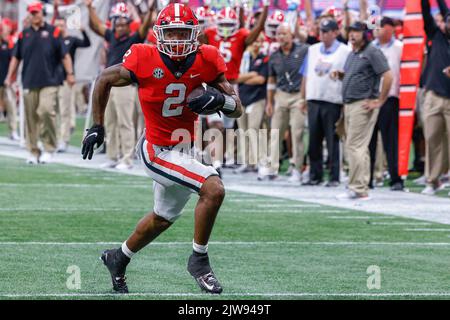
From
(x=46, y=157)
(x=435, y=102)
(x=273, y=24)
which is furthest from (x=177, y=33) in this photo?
(x=46, y=157)

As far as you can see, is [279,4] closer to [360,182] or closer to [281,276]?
[360,182]

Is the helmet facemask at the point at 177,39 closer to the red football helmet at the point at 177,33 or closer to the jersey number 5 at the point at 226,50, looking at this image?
the red football helmet at the point at 177,33

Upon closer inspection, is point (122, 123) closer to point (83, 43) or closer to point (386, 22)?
point (83, 43)

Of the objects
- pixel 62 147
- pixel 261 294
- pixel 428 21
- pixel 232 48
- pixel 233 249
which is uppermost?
pixel 428 21

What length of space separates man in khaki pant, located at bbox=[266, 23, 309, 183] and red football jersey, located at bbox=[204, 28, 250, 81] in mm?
448

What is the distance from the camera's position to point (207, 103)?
7594 mm

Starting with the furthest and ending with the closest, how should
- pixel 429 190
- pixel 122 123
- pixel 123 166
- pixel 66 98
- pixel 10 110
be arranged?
1. pixel 10 110
2. pixel 66 98
3. pixel 123 166
4. pixel 122 123
5. pixel 429 190

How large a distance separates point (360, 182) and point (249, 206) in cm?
152

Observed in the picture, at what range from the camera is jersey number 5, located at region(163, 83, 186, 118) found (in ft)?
→ 25.7

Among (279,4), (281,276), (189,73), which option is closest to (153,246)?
(281,276)

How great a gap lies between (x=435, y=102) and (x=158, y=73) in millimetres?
7554

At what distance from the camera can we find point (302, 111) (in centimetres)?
1628

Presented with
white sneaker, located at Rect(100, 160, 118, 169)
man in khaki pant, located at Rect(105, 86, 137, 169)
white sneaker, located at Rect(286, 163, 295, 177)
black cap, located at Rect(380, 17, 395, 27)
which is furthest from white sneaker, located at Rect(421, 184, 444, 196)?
white sneaker, located at Rect(100, 160, 118, 169)
